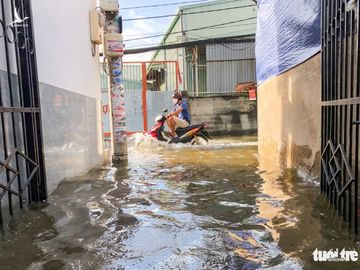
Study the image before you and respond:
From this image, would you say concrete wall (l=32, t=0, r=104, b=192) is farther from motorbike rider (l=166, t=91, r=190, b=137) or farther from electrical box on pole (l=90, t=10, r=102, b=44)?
motorbike rider (l=166, t=91, r=190, b=137)

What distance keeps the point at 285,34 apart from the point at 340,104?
268 centimetres

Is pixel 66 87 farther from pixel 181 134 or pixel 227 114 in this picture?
pixel 227 114

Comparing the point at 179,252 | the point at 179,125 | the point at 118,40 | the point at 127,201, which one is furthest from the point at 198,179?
the point at 179,125

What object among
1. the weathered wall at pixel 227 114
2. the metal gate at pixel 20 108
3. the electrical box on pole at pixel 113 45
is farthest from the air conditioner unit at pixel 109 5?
the weathered wall at pixel 227 114

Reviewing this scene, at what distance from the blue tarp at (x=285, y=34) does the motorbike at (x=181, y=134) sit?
358 cm

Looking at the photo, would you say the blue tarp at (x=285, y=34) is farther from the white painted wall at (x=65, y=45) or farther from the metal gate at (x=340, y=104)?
the white painted wall at (x=65, y=45)

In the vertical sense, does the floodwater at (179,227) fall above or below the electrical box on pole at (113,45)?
below

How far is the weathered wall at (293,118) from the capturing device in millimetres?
4332

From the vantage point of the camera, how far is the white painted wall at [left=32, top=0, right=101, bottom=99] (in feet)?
13.5

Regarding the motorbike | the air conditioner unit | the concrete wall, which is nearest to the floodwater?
the concrete wall

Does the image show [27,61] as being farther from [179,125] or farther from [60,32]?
[179,125]

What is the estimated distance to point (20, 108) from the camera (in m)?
3.23

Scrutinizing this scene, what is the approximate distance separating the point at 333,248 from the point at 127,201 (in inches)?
84.7

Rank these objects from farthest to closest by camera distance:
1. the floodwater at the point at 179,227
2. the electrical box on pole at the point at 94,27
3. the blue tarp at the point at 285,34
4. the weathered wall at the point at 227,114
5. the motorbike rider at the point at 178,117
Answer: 1. the weathered wall at the point at 227,114
2. the motorbike rider at the point at 178,117
3. the electrical box on pole at the point at 94,27
4. the blue tarp at the point at 285,34
5. the floodwater at the point at 179,227
